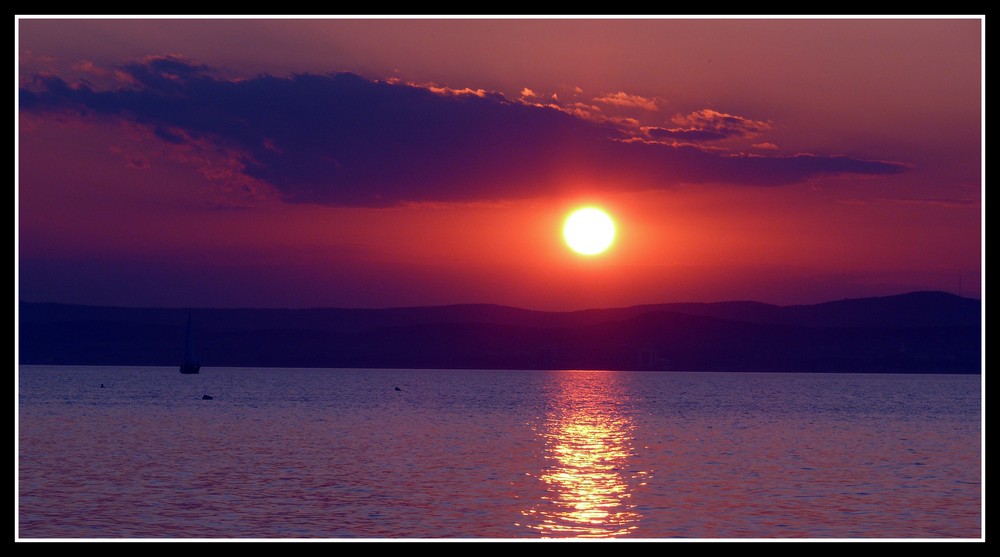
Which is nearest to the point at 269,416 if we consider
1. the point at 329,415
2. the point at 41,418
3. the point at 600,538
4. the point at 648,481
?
the point at 329,415

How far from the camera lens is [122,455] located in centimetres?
7312

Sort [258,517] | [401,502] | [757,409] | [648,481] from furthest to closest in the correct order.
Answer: [757,409], [648,481], [401,502], [258,517]

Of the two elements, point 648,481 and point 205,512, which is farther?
point 648,481

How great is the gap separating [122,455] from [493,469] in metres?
24.7

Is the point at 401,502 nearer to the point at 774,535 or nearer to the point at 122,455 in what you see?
the point at 774,535

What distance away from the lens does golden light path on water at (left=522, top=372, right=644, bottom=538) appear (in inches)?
1704

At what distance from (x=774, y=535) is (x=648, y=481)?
56.0 ft

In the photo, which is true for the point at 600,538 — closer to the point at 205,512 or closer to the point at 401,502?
the point at 401,502

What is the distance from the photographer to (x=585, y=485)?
57.0 meters

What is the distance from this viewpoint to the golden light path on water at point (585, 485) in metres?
43.3
